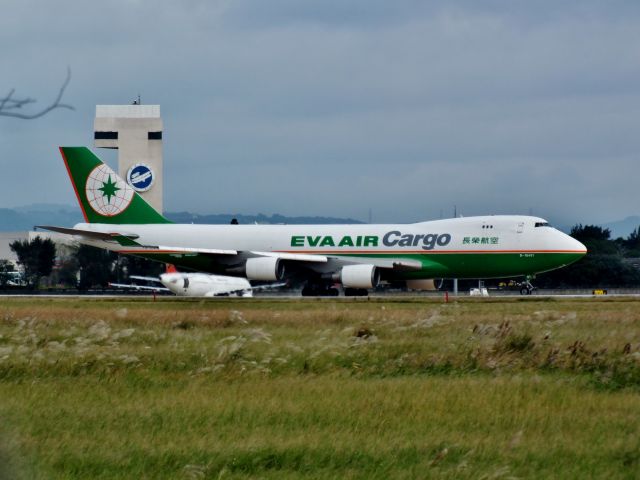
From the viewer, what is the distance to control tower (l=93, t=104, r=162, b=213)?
6358 inches

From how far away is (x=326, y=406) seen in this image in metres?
13.7

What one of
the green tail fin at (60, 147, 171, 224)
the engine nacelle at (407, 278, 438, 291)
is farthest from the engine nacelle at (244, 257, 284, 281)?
the green tail fin at (60, 147, 171, 224)

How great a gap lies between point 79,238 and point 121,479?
53.8 meters

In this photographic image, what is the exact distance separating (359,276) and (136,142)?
111m

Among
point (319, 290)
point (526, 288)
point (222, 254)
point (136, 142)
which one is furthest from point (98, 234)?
point (136, 142)

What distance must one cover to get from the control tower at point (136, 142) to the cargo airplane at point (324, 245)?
98.2 metres

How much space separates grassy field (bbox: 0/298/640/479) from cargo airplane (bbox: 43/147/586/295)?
34.1 metres

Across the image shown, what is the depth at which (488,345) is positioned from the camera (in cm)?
1877

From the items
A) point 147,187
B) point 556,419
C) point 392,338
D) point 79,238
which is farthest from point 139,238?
point 147,187

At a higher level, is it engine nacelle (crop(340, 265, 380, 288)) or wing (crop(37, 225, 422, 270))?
wing (crop(37, 225, 422, 270))

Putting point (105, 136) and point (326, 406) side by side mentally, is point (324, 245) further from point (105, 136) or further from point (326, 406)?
point (105, 136)

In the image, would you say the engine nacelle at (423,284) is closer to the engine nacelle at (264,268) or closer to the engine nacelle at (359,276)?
the engine nacelle at (359,276)

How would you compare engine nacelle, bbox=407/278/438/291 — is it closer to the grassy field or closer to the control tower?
the grassy field

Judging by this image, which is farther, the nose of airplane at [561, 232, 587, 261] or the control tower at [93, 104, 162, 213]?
the control tower at [93, 104, 162, 213]
